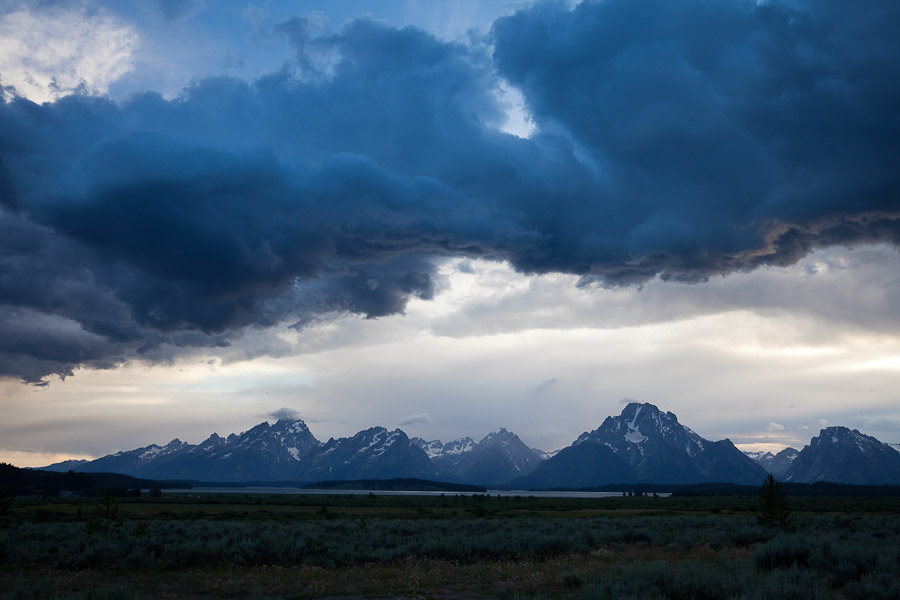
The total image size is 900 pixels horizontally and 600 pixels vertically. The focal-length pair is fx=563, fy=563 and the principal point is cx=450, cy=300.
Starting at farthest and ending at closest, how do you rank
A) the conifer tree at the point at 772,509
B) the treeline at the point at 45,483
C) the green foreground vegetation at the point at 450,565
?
the treeline at the point at 45,483, the conifer tree at the point at 772,509, the green foreground vegetation at the point at 450,565

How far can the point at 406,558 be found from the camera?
27.0 m

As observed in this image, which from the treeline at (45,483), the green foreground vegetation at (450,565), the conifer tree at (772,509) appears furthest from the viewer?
the treeline at (45,483)

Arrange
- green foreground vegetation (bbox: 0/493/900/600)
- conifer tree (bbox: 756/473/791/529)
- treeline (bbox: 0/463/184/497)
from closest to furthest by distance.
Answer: green foreground vegetation (bbox: 0/493/900/600) < conifer tree (bbox: 756/473/791/529) < treeline (bbox: 0/463/184/497)

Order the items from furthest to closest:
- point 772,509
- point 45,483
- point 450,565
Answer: point 45,483 < point 772,509 < point 450,565

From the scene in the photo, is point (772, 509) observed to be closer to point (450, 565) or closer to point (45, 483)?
point (450, 565)

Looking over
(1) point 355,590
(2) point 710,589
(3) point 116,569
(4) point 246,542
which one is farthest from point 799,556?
(3) point 116,569

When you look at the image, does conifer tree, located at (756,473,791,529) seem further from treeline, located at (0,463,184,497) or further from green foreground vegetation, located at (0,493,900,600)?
treeline, located at (0,463,184,497)

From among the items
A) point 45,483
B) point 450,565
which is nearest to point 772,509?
point 450,565

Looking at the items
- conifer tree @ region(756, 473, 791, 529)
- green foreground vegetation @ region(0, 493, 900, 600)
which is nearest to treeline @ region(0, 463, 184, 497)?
green foreground vegetation @ region(0, 493, 900, 600)

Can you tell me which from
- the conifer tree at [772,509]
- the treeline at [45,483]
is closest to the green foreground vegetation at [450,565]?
the conifer tree at [772,509]

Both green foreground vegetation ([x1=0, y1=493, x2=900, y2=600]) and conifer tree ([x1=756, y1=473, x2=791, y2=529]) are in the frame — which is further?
conifer tree ([x1=756, y1=473, x2=791, y2=529])

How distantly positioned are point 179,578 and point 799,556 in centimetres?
2246

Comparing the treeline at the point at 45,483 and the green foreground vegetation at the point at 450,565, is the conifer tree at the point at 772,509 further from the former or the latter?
the treeline at the point at 45,483

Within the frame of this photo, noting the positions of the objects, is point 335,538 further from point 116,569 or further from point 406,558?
point 116,569
